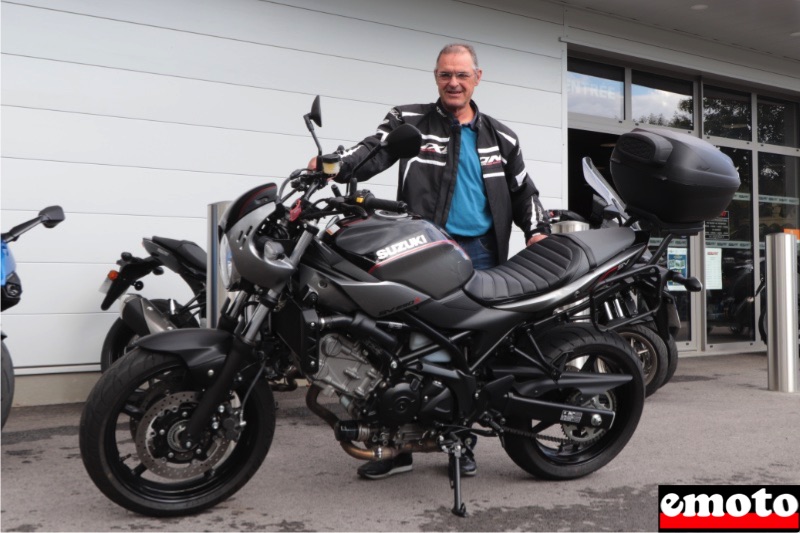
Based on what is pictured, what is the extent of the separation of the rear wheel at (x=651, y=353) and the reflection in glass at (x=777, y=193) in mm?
4647

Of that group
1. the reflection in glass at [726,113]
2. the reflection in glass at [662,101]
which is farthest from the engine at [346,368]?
the reflection in glass at [726,113]

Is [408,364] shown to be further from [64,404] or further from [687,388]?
[687,388]

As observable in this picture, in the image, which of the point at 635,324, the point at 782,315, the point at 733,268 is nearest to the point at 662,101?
the point at 733,268

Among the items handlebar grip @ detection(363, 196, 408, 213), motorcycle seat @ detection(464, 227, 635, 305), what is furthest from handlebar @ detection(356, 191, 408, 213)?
motorcycle seat @ detection(464, 227, 635, 305)

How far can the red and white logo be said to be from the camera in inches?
114

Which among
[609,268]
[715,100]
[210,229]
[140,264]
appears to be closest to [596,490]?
[609,268]

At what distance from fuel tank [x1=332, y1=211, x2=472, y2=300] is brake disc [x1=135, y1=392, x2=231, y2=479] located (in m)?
0.78

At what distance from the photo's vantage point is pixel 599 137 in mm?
8586

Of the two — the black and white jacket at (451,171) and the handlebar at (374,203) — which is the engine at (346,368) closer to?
the handlebar at (374,203)

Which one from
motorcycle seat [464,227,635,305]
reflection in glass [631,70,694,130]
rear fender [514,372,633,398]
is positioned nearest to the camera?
motorcycle seat [464,227,635,305]

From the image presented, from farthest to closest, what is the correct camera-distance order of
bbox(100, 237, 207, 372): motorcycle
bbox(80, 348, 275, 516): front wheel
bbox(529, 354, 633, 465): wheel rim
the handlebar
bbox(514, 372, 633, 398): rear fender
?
bbox(100, 237, 207, 372): motorcycle, bbox(529, 354, 633, 465): wheel rim, bbox(514, 372, 633, 398): rear fender, the handlebar, bbox(80, 348, 275, 516): front wheel

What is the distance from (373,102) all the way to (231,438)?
403cm

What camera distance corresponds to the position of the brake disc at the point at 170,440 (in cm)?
274

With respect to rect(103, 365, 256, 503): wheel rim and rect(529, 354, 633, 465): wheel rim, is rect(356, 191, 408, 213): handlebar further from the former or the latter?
rect(529, 354, 633, 465): wheel rim
